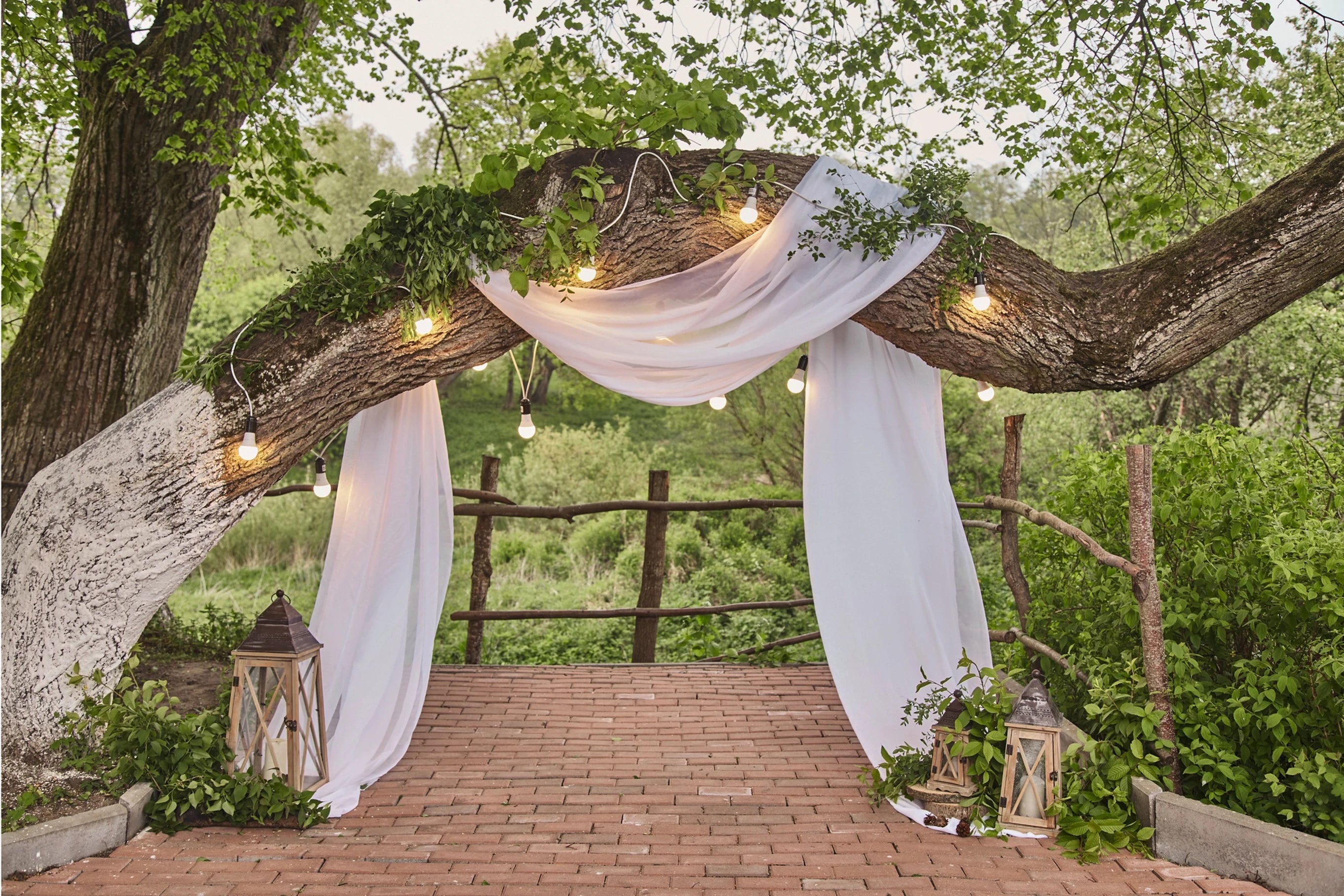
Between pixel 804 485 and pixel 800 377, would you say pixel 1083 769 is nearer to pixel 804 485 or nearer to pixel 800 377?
pixel 804 485

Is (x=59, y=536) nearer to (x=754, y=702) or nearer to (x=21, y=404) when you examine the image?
(x=21, y=404)

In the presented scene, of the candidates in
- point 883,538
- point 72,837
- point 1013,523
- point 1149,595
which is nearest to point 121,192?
point 72,837

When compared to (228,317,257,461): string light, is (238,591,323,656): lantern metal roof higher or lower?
lower

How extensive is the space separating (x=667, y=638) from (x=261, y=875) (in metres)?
4.87

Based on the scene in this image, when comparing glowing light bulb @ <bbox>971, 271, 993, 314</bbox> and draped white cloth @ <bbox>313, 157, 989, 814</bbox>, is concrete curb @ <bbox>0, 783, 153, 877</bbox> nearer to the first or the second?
draped white cloth @ <bbox>313, 157, 989, 814</bbox>

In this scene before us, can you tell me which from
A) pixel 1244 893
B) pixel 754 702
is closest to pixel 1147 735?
pixel 1244 893

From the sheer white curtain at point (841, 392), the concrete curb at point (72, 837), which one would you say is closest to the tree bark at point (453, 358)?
the sheer white curtain at point (841, 392)

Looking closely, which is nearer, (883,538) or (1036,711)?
(1036,711)

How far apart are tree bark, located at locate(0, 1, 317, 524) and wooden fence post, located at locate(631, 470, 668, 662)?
8.81ft

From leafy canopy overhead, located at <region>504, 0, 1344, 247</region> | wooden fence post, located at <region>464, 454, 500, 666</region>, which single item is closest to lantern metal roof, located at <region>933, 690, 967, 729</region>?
leafy canopy overhead, located at <region>504, 0, 1344, 247</region>

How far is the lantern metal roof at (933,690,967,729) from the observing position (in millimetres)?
3508

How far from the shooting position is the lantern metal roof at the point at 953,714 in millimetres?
3508

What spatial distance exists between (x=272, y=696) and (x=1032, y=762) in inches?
103

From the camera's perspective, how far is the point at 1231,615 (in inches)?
129
